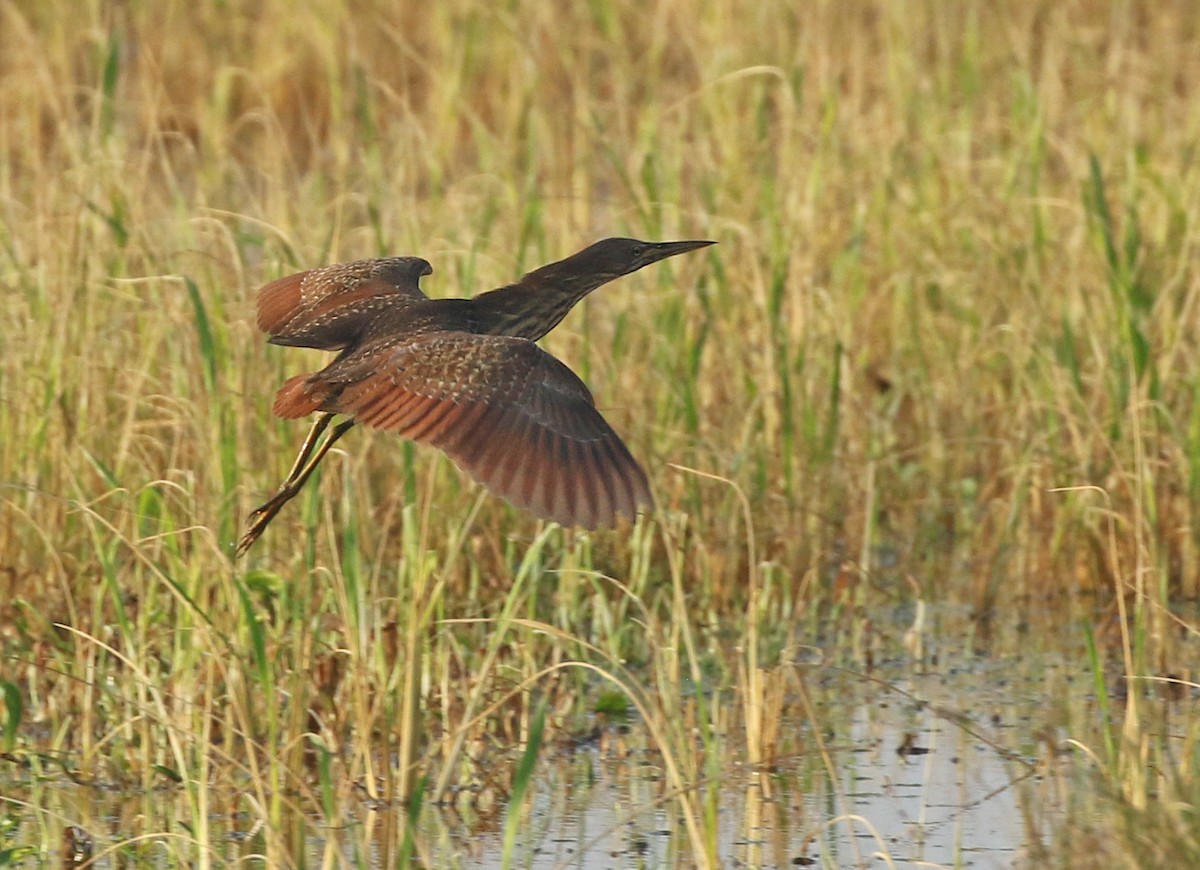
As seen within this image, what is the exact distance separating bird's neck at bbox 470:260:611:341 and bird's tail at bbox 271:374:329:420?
23.1 inches

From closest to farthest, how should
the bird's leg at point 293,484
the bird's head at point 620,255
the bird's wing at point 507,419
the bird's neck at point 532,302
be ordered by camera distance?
the bird's wing at point 507,419 → the bird's leg at point 293,484 → the bird's neck at point 532,302 → the bird's head at point 620,255

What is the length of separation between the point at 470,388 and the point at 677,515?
5.54 ft

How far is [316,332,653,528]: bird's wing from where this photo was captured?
12.8ft

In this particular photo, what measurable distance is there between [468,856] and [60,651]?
1131 millimetres

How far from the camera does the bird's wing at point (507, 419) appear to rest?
390cm

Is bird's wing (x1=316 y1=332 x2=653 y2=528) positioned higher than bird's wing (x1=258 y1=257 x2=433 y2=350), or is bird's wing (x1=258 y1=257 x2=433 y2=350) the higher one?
bird's wing (x1=258 y1=257 x2=433 y2=350)

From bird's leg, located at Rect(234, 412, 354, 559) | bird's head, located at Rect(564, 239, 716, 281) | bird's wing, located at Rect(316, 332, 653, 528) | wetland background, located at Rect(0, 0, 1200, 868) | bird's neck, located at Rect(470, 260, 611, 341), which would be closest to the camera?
bird's wing, located at Rect(316, 332, 653, 528)

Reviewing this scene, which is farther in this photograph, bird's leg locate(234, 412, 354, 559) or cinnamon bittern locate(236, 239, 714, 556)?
bird's leg locate(234, 412, 354, 559)

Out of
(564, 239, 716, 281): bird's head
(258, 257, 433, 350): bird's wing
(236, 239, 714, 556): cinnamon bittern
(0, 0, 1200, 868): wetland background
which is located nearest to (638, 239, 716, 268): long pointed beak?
(564, 239, 716, 281): bird's head

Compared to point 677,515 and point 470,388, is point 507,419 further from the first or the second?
point 677,515

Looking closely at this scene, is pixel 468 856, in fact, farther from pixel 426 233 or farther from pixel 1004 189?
pixel 1004 189

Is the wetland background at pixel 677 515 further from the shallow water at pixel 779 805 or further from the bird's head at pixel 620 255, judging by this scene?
the bird's head at pixel 620 255

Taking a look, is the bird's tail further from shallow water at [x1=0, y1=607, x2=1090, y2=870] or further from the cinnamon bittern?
shallow water at [x1=0, y1=607, x2=1090, y2=870]

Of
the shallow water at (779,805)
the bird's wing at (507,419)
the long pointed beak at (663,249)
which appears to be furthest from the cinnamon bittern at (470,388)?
the shallow water at (779,805)
